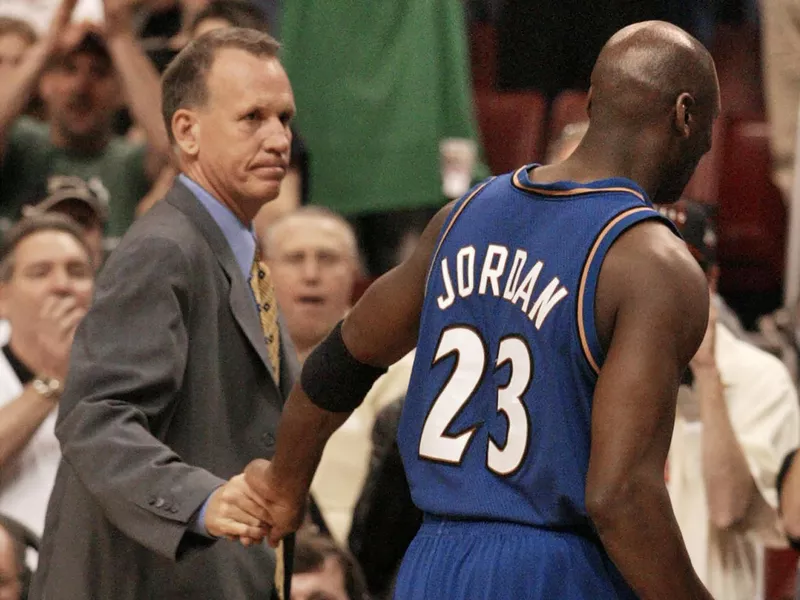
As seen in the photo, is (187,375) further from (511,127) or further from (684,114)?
(511,127)

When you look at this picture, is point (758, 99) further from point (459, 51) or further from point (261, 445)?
point (261, 445)

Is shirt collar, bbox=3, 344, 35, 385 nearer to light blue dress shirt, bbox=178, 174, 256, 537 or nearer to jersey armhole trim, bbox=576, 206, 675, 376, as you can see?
light blue dress shirt, bbox=178, 174, 256, 537

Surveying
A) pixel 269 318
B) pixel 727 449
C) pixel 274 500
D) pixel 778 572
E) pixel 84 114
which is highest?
pixel 84 114

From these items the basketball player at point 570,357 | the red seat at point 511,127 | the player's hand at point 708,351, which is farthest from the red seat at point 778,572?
the basketball player at point 570,357

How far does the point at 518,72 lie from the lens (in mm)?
7047

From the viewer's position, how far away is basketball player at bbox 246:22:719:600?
2.36 meters

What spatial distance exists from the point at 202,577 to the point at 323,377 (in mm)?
536

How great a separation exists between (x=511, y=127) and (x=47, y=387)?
2.94m

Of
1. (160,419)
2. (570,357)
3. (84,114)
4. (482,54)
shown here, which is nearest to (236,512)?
(160,419)

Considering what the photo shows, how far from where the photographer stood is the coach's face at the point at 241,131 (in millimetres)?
3238

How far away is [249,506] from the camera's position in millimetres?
2906

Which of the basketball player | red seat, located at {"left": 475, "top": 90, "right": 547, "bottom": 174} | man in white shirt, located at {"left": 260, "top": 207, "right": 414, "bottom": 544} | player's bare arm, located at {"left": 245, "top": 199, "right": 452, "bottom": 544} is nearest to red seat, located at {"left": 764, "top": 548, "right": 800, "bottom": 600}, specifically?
man in white shirt, located at {"left": 260, "top": 207, "right": 414, "bottom": 544}

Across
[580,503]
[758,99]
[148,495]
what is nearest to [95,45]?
[758,99]

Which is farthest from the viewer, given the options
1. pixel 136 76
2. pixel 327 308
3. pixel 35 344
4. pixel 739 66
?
pixel 739 66
